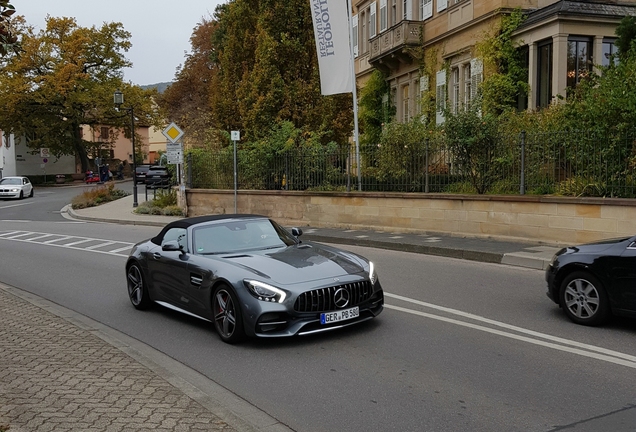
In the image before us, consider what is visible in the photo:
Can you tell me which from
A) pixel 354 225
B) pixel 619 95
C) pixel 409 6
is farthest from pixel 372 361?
pixel 409 6

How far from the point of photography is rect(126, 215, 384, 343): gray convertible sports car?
22.1 ft

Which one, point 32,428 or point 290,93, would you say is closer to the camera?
point 32,428

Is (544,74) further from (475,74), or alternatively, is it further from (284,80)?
(284,80)

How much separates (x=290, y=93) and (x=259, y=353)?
19.6 meters

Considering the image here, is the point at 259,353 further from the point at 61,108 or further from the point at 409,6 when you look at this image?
the point at 61,108

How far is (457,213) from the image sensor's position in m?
15.8

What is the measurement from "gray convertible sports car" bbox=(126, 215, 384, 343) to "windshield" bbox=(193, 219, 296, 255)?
0.01 metres

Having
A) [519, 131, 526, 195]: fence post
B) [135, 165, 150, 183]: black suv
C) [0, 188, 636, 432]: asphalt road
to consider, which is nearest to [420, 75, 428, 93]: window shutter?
[519, 131, 526, 195]: fence post

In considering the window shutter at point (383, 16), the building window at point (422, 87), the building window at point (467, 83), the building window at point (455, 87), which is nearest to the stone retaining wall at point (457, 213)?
the building window at point (467, 83)

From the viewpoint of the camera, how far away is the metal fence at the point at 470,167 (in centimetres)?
1334

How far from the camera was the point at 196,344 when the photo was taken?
23.8 ft

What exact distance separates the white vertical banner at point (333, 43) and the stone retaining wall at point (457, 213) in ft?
12.3

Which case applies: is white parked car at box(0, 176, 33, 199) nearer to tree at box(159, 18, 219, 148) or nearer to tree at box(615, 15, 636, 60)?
tree at box(159, 18, 219, 148)

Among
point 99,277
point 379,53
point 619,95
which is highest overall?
point 379,53
